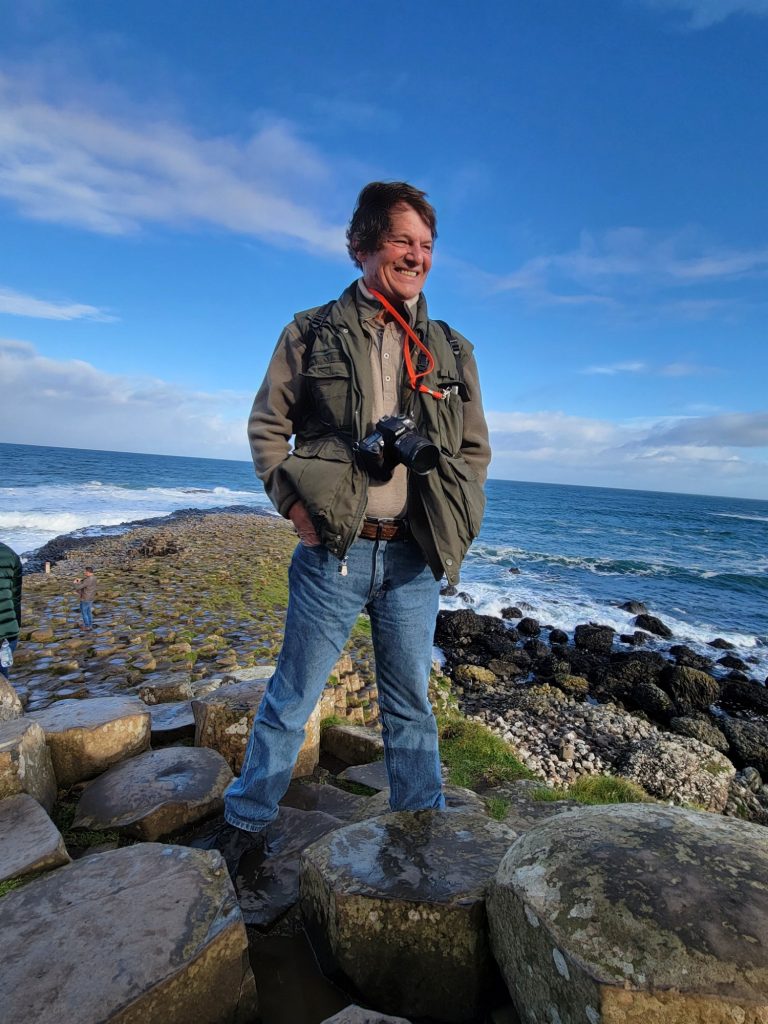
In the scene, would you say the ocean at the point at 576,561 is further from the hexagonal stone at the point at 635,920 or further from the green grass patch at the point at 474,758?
the hexagonal stone at the point at 635,920

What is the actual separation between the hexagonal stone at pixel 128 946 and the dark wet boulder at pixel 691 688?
12.8 meters

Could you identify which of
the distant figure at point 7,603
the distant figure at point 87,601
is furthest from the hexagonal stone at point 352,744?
the distant figure at point 87,601

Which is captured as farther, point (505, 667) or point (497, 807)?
point (505, 667)

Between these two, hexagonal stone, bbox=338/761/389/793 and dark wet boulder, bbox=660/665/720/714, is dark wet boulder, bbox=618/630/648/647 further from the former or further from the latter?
hexagonal stone, bbox=338/761/389/793

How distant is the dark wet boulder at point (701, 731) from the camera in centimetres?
1019

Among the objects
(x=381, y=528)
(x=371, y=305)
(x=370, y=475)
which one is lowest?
(x=381, y=528)

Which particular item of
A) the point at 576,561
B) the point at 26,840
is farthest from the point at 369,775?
the point at 576,561

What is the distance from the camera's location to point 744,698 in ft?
41.4

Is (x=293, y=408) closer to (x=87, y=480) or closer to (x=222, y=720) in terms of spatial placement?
(x=222, y=720)

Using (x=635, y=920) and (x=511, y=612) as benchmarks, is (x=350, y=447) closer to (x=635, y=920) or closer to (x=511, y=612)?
(x=635, y=920)

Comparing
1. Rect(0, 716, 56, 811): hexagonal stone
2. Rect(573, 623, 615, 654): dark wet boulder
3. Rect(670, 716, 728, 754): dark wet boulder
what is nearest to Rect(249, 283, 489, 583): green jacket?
Rect(0, 716, 56, 811): hexagonal stone

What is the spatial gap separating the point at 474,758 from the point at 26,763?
351cm

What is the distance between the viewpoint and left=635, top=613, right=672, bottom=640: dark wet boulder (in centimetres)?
1803

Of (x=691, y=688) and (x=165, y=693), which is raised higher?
(x=165, y=693)
